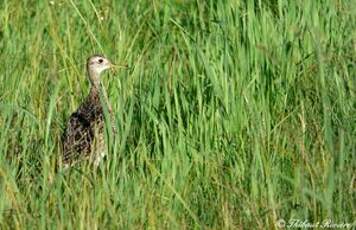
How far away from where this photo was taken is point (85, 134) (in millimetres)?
6965

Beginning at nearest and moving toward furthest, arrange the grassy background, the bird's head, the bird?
the grassy background, the bird, the bird's head

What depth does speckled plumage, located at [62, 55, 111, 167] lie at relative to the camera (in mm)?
6645

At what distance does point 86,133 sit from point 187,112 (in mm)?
673

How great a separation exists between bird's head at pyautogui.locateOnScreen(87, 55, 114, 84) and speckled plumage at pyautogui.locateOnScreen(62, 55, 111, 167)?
20cm

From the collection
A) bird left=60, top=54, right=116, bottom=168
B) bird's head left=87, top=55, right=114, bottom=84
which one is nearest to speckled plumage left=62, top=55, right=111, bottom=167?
bird left=60, top=54, right=116, bottom=168

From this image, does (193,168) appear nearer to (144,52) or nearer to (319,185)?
(319,185)

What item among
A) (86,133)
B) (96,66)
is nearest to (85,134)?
(86,133)

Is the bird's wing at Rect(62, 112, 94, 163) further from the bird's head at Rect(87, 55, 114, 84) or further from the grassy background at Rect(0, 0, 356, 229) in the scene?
the bird's head at Rect(87, 55, 114, 84)

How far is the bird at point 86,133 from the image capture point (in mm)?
6581

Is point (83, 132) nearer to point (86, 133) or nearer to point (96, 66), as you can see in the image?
point (86, 133)

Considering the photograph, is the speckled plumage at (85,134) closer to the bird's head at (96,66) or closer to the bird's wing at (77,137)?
the bird's wing at (77,137)

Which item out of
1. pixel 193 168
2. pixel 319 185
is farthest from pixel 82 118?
pixel 319 185

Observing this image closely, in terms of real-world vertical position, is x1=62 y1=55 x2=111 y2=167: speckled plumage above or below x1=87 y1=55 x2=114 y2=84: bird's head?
below

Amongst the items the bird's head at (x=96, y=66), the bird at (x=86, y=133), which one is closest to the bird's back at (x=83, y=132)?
the bird at (x=86, y=133)
